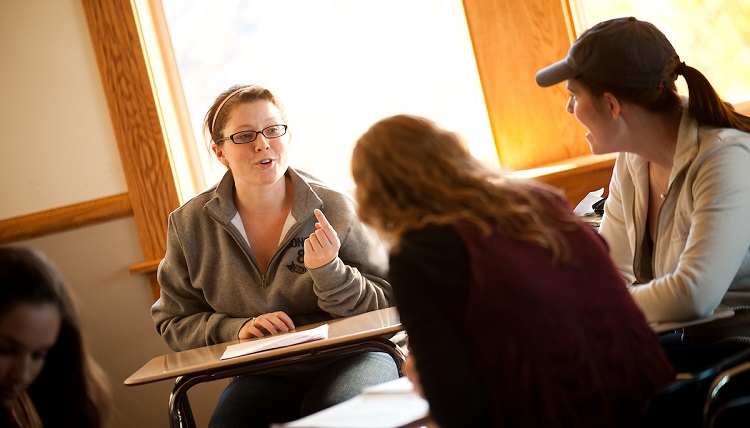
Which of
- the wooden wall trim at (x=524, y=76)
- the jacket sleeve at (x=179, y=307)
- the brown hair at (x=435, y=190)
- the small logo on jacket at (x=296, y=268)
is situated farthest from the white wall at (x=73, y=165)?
the brown hair at (x=435, y=190)

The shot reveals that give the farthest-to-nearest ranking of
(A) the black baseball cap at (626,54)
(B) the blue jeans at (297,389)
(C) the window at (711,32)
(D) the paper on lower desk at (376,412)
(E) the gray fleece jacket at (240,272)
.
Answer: (C) the window at (711,32) → (E) the gray fleece jacket at (240,272) → (B) the blue jeans at (297,389) → (A) the black baseball cap at (626,54) → (D) the paper on lower desk at (376,412)

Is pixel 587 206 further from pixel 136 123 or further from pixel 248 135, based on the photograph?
pixel 136 123

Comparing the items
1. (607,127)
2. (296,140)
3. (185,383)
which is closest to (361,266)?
(185,383)

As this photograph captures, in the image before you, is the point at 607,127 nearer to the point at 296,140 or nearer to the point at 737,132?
the point at 737,132

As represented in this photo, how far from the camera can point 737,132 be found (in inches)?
75.2

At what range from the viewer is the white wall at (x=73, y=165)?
3.50 meters

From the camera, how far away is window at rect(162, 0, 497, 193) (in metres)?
3.55

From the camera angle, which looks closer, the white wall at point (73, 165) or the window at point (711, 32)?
the window at point (711, 32)

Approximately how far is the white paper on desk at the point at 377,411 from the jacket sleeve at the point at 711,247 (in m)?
0.61

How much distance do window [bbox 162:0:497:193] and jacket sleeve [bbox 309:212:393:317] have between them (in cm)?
103

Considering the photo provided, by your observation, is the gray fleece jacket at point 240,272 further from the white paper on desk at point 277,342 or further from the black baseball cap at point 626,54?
the black baseball cap at point 626,54

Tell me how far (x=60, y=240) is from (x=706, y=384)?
3.03 metres

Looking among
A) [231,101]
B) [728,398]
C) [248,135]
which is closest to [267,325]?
[248,135]

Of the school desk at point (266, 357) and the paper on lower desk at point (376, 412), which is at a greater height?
the school desk at point (266, 357)
